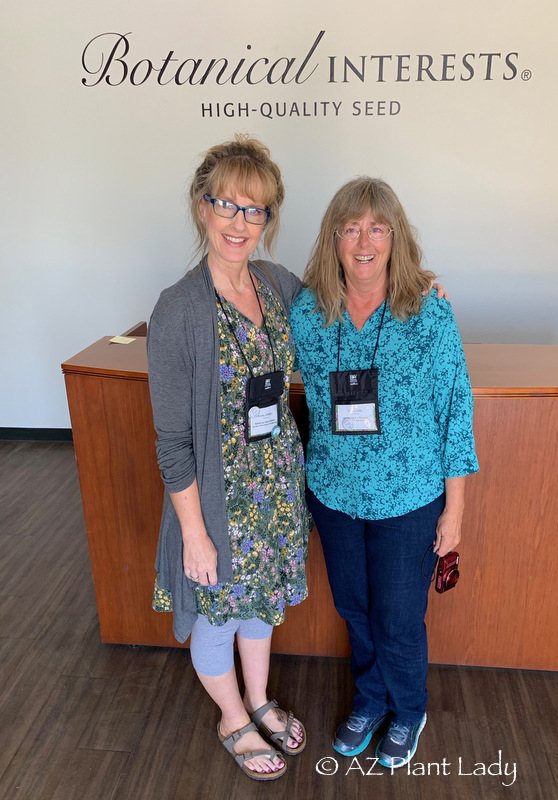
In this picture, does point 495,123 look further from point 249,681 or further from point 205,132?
point 249,681

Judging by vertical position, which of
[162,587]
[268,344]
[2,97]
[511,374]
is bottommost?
[162,587]

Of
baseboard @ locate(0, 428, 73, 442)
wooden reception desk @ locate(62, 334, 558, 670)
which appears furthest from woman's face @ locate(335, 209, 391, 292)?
baseboard @ locate(0, 428, 73, 442)

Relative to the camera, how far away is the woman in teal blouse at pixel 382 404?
4.54 feet

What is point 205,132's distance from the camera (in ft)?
10.1

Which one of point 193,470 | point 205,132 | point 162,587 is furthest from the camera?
point 205,132

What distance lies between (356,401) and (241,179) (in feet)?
1.87

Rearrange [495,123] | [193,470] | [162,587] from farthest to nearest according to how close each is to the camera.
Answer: [495,123] → [162,587] → [193,470]

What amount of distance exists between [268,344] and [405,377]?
34 centimetres

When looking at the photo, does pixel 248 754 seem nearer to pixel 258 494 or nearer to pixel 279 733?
pixel 279 733

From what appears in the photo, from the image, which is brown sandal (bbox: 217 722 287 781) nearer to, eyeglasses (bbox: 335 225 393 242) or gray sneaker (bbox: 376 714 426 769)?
gray sneaker (bbox: 376 714 426 769)

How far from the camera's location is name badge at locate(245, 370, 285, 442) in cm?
139

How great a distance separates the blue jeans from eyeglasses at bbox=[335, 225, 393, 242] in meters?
0.67

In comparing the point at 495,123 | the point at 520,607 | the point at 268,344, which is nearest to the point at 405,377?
the point at 268,344

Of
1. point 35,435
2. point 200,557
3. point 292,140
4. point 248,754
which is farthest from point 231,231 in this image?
point 35,435
